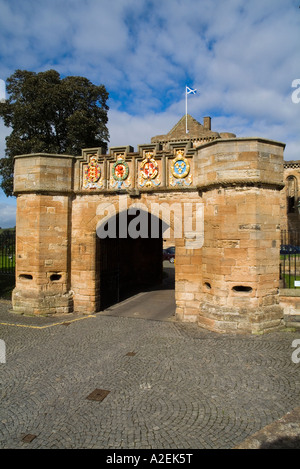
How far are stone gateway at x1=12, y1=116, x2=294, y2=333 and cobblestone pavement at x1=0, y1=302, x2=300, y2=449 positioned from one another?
1.13 meters

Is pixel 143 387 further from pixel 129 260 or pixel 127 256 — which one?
pixel 129 260

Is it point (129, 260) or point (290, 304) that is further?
point (129, 260)

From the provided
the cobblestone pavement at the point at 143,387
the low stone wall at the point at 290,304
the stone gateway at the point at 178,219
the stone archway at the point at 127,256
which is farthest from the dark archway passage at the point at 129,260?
the low stone wall at the point at 290,304

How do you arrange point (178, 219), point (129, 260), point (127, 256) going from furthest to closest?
point (129, 260) → point (127, 256) → point (178, 219)

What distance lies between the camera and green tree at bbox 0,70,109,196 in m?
16.0

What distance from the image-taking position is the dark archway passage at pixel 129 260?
41.1 ft

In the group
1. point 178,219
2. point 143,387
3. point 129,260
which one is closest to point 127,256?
point 129,260

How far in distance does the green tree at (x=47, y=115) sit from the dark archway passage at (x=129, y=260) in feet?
19.0

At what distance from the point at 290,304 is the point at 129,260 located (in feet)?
29.8

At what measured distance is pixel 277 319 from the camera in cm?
838

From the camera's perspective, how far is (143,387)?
17.7 ft

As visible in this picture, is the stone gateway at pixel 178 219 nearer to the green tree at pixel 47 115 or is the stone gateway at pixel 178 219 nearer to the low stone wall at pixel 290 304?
the low stone wall at pixel 290 304

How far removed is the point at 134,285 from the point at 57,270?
684 cm

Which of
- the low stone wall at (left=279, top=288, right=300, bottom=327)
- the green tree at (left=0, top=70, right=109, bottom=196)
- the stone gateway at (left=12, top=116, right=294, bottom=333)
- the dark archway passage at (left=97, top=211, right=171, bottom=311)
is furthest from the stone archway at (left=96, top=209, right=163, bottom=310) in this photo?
the green tree at (left=0, top=70, right=109, bottom=196)
